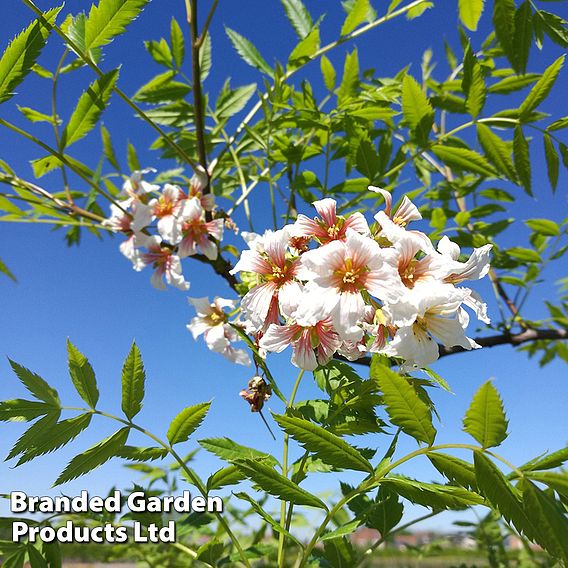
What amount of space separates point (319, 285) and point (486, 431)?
296 mm

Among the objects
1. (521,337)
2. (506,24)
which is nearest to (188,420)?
(506,24)

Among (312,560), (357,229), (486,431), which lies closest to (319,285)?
(357,229)

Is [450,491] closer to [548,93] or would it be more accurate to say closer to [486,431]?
[486,431]

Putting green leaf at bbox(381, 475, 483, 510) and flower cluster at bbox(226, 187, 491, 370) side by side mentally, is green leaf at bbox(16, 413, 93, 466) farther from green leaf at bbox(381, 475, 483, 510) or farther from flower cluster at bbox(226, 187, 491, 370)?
green leaf at bbox(381, 475, 483, 510)

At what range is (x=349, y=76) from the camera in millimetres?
1354

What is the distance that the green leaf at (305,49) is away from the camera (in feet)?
4.20

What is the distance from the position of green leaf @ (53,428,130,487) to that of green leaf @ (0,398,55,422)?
116 mm

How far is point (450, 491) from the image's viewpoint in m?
0.60

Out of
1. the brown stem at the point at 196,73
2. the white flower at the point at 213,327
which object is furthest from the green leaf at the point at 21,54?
the white flower at the point at 213,327

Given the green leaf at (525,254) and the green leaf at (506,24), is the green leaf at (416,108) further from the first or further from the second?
the green leaf at (525,254)

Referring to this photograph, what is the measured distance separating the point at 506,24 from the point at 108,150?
1343 millimetres

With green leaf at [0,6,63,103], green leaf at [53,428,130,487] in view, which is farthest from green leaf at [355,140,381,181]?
green leaf at [53,428,130,487]

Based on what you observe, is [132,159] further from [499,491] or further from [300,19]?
[499,491]

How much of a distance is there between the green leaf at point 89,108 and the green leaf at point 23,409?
660 millimetres
